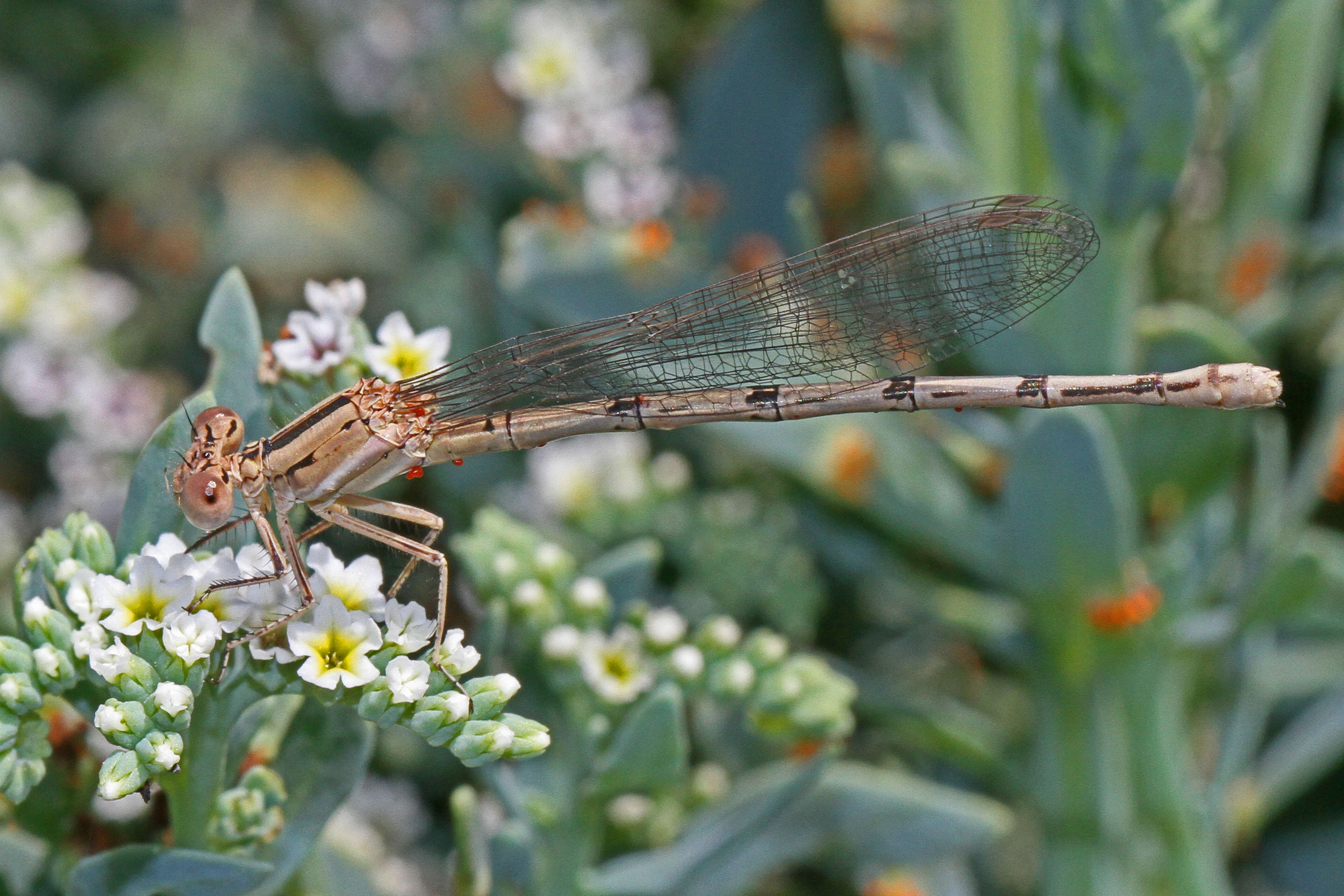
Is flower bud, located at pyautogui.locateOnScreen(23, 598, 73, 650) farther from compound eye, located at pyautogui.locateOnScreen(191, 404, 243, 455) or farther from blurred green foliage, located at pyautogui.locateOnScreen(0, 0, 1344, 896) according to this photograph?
compound eye, located at pyautogui.locateOnScreen(191, 404, 243, 455)

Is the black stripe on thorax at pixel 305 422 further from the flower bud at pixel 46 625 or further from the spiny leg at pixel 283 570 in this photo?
the flower bud at pixel 46 625

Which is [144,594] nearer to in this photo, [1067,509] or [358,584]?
[358,584]

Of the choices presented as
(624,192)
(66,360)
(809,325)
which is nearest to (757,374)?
(809,325)

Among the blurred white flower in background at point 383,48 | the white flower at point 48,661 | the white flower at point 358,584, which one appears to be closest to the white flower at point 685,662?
the white flower at point 358,584

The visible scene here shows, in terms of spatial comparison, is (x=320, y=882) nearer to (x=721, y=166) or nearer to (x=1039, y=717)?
(x=1039, y=717)

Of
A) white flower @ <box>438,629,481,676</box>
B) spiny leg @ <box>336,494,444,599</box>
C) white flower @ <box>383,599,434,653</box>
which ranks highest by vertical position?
spiny leg @ <box>336,494,444,599</box>

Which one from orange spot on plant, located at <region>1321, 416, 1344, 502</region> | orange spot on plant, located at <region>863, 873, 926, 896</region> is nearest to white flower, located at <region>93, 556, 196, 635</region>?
orange spot on plant, located at <region>863, 873, 926, 896</region>
